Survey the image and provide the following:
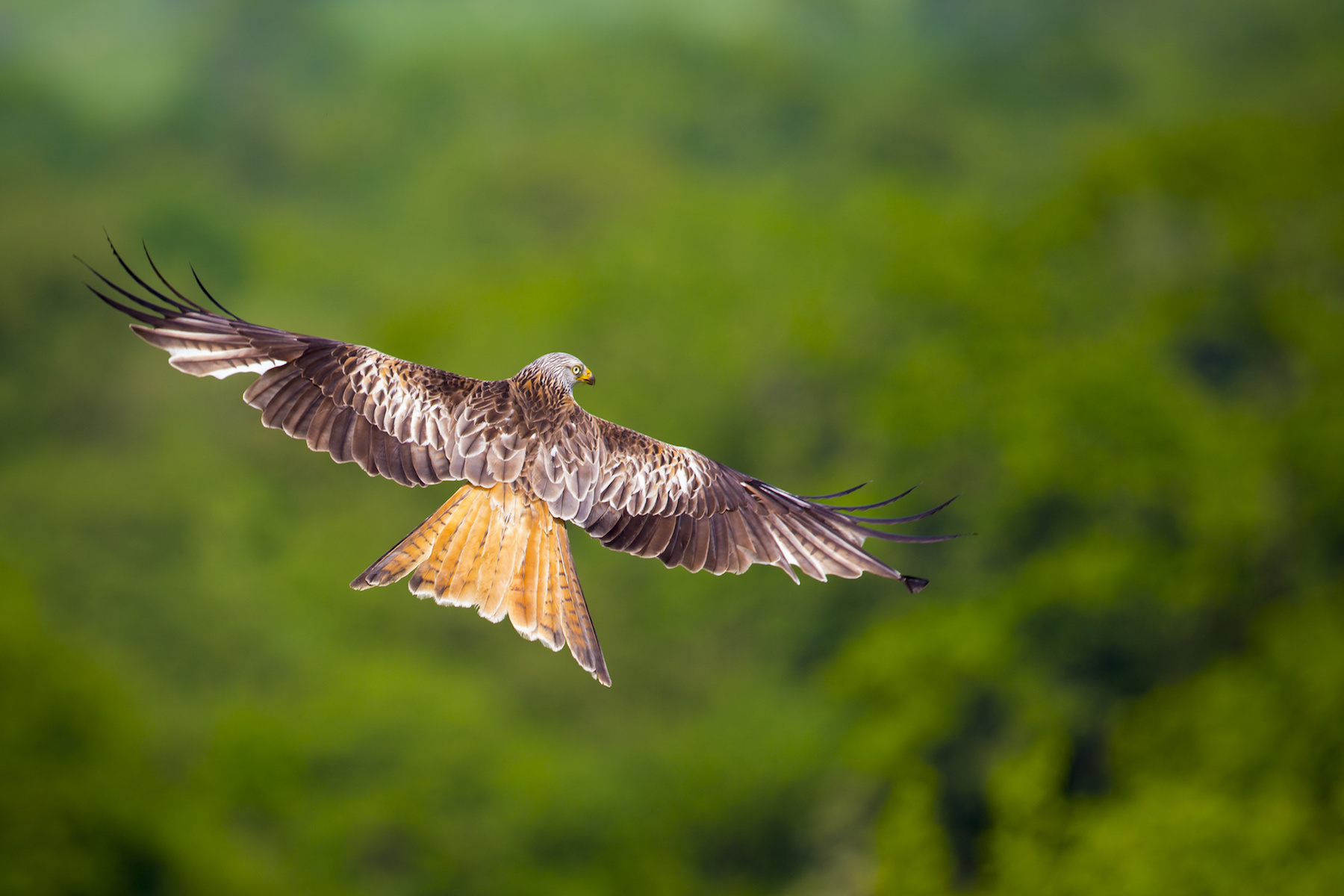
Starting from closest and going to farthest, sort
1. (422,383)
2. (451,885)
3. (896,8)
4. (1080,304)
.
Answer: (422,383) → (451,885) → (1080,304) → (896,8)

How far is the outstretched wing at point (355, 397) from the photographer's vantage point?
26.4 ft

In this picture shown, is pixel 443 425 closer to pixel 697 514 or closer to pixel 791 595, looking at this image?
pixel 697 514

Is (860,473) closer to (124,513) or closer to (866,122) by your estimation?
(124,513)

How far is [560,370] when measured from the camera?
341 inches

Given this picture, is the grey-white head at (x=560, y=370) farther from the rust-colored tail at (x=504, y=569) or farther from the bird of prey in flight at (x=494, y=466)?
the rust-colored tail at (x=504, y=569)

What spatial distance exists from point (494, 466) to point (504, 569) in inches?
24.7

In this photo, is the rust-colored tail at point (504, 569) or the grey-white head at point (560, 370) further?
the grey-white head at point (560, 370)

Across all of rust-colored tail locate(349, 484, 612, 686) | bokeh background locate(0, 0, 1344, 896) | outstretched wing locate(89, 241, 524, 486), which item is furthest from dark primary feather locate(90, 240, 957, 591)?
bokeh background locate(0, 0, 1344, 896)

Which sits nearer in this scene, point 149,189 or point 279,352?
point 279,352

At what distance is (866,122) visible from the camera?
109 meters

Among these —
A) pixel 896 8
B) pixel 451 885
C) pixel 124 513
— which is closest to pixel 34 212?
pixel 124 513

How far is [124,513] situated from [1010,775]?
3534 cm

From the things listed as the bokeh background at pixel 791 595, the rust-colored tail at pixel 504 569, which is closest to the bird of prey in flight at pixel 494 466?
the rust-colored tail at pixel 504 569

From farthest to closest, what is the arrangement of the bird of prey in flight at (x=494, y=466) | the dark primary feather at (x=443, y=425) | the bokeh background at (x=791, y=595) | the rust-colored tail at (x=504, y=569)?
the bokeh background at (x=791, y=595), the dark primary feather at (x=443, y=425), the bird of prey in flight at (x=494, y=466), the rust-colored tail at (x=504, y=569)
